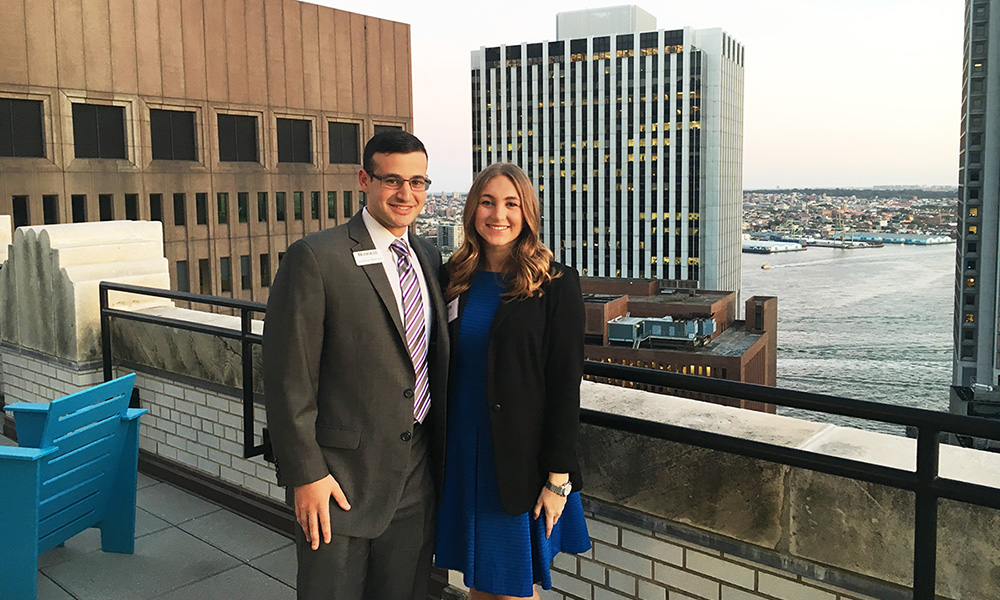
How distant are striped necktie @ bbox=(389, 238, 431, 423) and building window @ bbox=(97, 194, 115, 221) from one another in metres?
45.9

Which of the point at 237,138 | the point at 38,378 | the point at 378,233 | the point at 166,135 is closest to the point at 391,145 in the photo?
the point at 378,233

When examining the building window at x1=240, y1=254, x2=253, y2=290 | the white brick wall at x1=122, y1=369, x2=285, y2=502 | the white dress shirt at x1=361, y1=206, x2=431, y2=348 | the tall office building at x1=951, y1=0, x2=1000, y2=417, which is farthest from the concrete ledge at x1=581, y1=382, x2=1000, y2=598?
the tall office building at x1=951, y1=0, x2=1000, y2=417

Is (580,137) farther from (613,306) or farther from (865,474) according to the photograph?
(865,474)

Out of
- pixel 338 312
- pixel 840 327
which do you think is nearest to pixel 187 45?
pixel 338 312

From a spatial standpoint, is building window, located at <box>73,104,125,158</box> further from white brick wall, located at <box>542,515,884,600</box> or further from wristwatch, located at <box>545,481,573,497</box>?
wristwatch, located at <box>545,481,573,497</box>

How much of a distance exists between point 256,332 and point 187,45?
48077mm

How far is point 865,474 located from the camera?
251cm

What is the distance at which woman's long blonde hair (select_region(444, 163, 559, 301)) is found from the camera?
2514 millimetres

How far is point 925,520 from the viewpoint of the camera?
7.82 feet

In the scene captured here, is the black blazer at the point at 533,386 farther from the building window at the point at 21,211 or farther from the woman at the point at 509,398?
the building window at the point at 21,211

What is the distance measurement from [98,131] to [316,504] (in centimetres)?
4691

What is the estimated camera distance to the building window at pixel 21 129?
127ft

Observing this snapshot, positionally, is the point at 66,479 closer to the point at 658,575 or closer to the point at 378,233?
the point at 378,233

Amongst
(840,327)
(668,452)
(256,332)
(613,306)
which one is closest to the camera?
(668,452)
